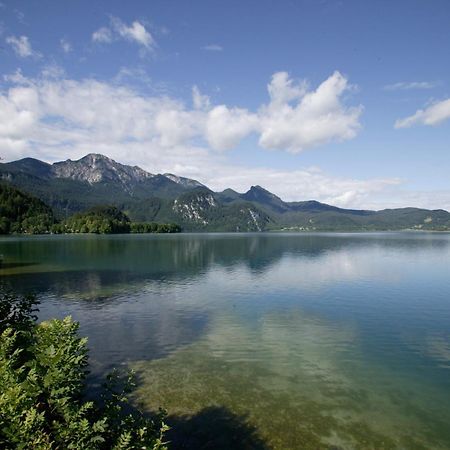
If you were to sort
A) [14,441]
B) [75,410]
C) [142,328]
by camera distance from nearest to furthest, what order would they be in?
[14,441]
[75,410]
[142,328]

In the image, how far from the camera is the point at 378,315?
50.7 m

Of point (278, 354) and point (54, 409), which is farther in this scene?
point (278, 354)

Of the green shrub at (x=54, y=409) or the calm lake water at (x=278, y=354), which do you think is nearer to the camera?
the green shrub at (x=54, y=409)

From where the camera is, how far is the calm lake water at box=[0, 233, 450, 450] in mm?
22016

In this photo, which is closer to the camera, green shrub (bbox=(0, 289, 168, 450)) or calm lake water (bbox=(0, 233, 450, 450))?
green shrub (bbox=(0, 289, 168, 450))

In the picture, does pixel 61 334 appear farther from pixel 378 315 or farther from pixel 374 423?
pixel 378 315

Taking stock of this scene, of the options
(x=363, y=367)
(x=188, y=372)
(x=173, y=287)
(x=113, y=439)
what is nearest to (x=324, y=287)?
(x=173, y=287)

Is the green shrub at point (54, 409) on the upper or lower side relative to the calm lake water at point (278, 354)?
upper

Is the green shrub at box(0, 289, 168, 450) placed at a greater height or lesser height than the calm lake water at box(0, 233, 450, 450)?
greater

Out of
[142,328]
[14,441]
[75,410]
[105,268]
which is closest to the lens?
[14,441]

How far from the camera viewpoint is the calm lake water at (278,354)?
22.0 meters

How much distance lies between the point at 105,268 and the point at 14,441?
309 ft

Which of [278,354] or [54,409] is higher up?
[54,409]

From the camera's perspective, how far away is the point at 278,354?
3466cm
